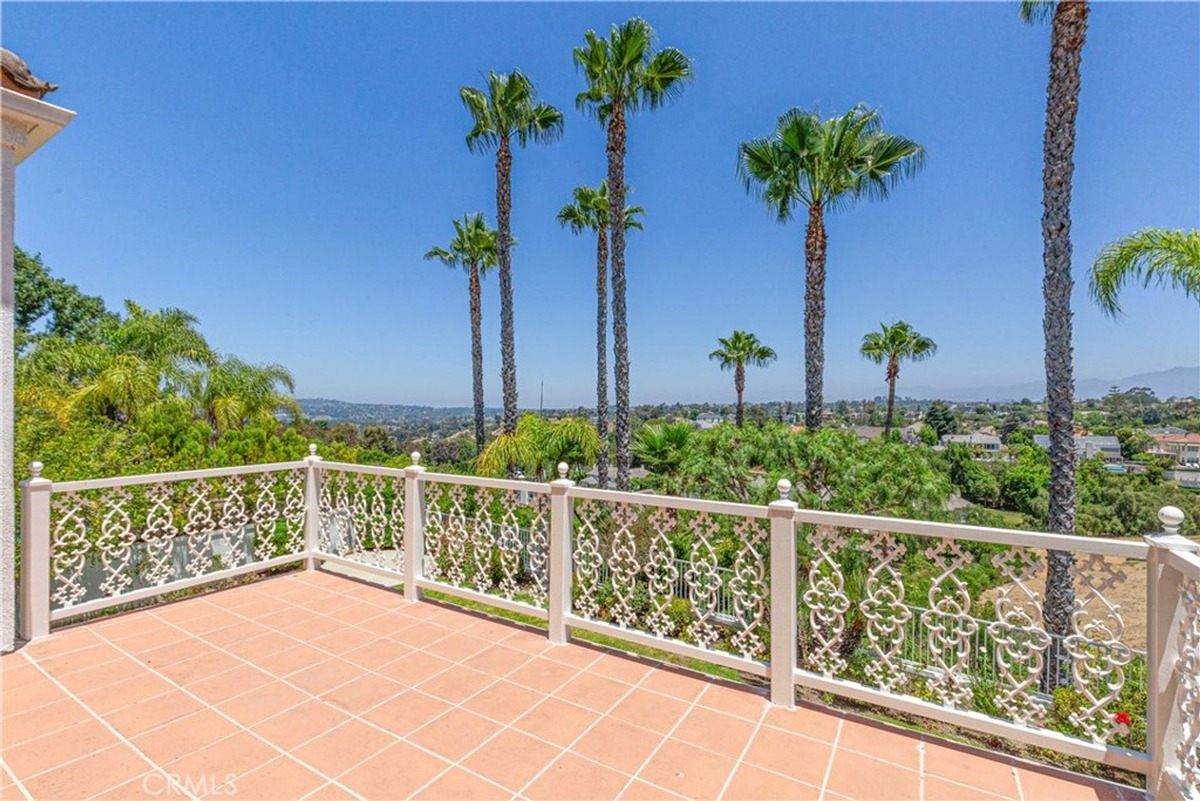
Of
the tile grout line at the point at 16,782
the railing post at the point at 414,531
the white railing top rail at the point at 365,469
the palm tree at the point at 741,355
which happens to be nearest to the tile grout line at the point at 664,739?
the tile grout line at the point at 16,782

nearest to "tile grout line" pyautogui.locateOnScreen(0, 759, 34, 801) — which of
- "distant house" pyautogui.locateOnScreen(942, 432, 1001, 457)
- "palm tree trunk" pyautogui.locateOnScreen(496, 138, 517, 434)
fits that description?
"palm tree trunk" pyautogui.locateOnScreen(496, 138, 517, 434)

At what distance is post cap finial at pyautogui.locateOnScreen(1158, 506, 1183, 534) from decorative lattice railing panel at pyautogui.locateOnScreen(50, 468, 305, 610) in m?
5.82

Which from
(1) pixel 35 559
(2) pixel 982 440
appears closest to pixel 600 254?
(1) pixel 35 559

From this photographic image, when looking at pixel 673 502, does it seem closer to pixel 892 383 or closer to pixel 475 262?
pixel 475 262

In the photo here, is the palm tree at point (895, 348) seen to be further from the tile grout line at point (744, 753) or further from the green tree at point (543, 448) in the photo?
the tile grout line at point (744, 753)

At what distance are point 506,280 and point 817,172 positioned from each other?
7.49 m

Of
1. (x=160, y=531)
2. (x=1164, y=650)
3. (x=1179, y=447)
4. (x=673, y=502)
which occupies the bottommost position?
(x=1179, y=447)

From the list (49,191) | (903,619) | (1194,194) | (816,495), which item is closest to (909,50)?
(1194,194)

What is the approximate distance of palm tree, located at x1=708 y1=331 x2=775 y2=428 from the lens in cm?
2380

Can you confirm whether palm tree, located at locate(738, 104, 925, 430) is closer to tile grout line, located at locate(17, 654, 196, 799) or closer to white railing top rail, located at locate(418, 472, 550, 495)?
white railing top rail, located at locate(418, 472, 550, 495)

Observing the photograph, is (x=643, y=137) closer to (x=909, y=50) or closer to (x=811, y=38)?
(x=811, y=38)

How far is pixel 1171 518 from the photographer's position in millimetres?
1858

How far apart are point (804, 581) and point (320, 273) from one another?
20446mm

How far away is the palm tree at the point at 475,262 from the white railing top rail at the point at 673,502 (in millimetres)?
13026
